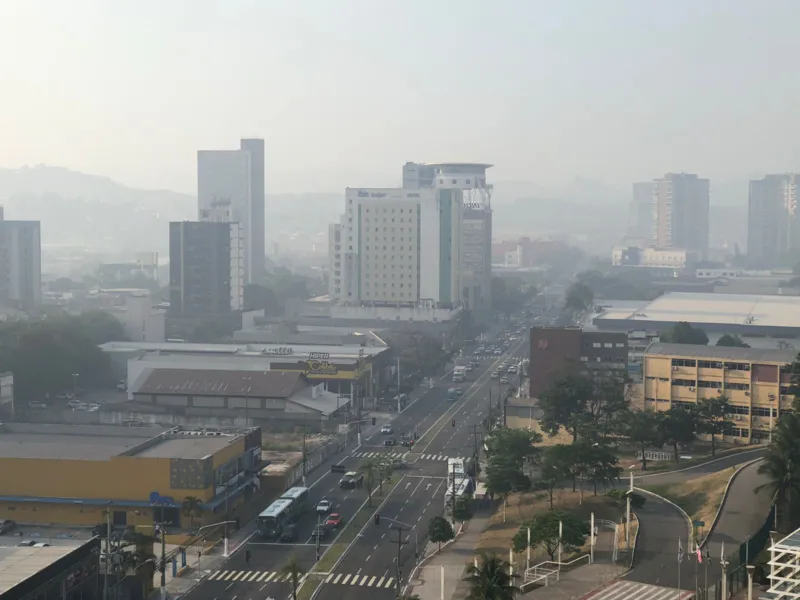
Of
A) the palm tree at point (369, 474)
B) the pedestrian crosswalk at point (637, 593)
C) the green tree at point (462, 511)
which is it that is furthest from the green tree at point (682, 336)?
the pedestrian crosswalk at point (637, 593)

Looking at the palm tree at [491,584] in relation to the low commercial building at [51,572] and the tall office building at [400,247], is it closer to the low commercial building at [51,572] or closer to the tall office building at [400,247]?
the low commercial building at [51,572]

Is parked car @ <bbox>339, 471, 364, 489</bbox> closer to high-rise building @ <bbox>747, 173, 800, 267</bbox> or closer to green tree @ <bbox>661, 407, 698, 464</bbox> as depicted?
green tree @ <bbox>661, 407, 698, 464</bbox>

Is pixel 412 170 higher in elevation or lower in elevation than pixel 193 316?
higher

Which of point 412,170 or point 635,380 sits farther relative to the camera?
point 412,170

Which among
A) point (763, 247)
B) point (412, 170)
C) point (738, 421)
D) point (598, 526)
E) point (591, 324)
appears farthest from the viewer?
point (763, 247)

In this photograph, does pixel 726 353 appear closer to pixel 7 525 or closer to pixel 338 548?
pixel 338 548

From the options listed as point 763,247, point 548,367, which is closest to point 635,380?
point 548,367

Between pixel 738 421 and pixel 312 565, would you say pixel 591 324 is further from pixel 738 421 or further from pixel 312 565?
pixel 312 565
